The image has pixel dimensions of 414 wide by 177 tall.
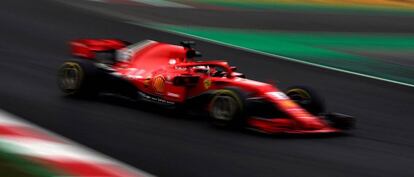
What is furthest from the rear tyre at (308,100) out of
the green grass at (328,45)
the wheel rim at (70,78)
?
the green grass at (328,45)

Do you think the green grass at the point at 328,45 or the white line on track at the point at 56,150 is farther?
the green grass at the point at 328,45

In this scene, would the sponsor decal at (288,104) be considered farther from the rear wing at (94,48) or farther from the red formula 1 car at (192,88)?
the rear wing at (94,48)

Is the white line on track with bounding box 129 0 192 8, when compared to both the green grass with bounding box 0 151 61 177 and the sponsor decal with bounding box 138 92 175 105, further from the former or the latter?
the green grass with bounding box 0 151 61 177

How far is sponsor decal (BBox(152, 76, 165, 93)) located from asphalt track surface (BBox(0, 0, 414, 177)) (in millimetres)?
222

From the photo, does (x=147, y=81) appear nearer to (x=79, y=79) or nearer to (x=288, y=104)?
(x=79, y=79)

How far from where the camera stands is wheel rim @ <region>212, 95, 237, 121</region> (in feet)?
24.7

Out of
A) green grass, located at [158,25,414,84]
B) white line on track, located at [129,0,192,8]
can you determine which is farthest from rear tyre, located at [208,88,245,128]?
white line on track, located at [129,0,192,8]

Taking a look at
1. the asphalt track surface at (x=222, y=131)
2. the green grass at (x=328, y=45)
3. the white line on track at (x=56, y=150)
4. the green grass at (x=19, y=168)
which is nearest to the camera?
the green grass at (x=19, y=168)

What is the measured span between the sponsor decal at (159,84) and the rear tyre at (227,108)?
643 millimetres

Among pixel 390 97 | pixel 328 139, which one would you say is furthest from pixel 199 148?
pixel 390 97

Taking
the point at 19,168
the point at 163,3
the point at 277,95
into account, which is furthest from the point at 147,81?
the point at 163,3

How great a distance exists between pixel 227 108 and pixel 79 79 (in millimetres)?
1780

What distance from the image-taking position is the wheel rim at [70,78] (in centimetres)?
873

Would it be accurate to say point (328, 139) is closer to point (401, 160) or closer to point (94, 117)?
point (401, 160)
